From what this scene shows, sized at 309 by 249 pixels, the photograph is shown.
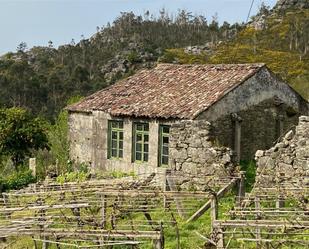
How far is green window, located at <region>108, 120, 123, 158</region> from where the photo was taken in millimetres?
21547

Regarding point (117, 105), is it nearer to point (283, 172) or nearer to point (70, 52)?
point (283, 172)

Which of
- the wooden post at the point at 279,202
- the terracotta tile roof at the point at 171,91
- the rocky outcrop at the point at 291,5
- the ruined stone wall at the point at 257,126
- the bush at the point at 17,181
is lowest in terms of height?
the bush at the point at 17,181

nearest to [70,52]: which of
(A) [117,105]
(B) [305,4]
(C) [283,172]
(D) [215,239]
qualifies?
(B) [305,4]

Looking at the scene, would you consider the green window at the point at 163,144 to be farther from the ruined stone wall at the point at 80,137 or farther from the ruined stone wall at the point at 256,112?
the ruined stone wall at the point at 80,137

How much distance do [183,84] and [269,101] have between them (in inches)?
125

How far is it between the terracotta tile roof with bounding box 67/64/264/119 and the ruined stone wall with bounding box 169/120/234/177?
2695mm

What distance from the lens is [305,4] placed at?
3533 inches

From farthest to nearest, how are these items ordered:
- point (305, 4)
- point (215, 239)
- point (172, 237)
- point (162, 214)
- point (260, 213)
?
point (305, 4), point (162, 214), point (172, 237), point (260, 213), point (215, 239)

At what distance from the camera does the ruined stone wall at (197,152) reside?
1548cm

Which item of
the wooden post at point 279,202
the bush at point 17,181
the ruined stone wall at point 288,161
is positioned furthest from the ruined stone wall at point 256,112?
the bush at point 17,181

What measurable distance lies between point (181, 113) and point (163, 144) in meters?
1.44

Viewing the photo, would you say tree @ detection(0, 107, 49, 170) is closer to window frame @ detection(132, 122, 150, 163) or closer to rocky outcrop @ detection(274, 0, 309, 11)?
window frame @ detection(132, 122, 150, 163)

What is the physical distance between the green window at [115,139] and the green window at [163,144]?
1.84 m

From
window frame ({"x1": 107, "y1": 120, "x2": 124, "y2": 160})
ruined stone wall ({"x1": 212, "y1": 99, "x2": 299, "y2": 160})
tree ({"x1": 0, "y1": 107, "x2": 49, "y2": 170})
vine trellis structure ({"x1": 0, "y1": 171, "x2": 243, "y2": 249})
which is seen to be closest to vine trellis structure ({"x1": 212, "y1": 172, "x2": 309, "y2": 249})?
vine trellis structure ({"x1": 0, "y1": 171, "x2": 243, "y2": 249})
